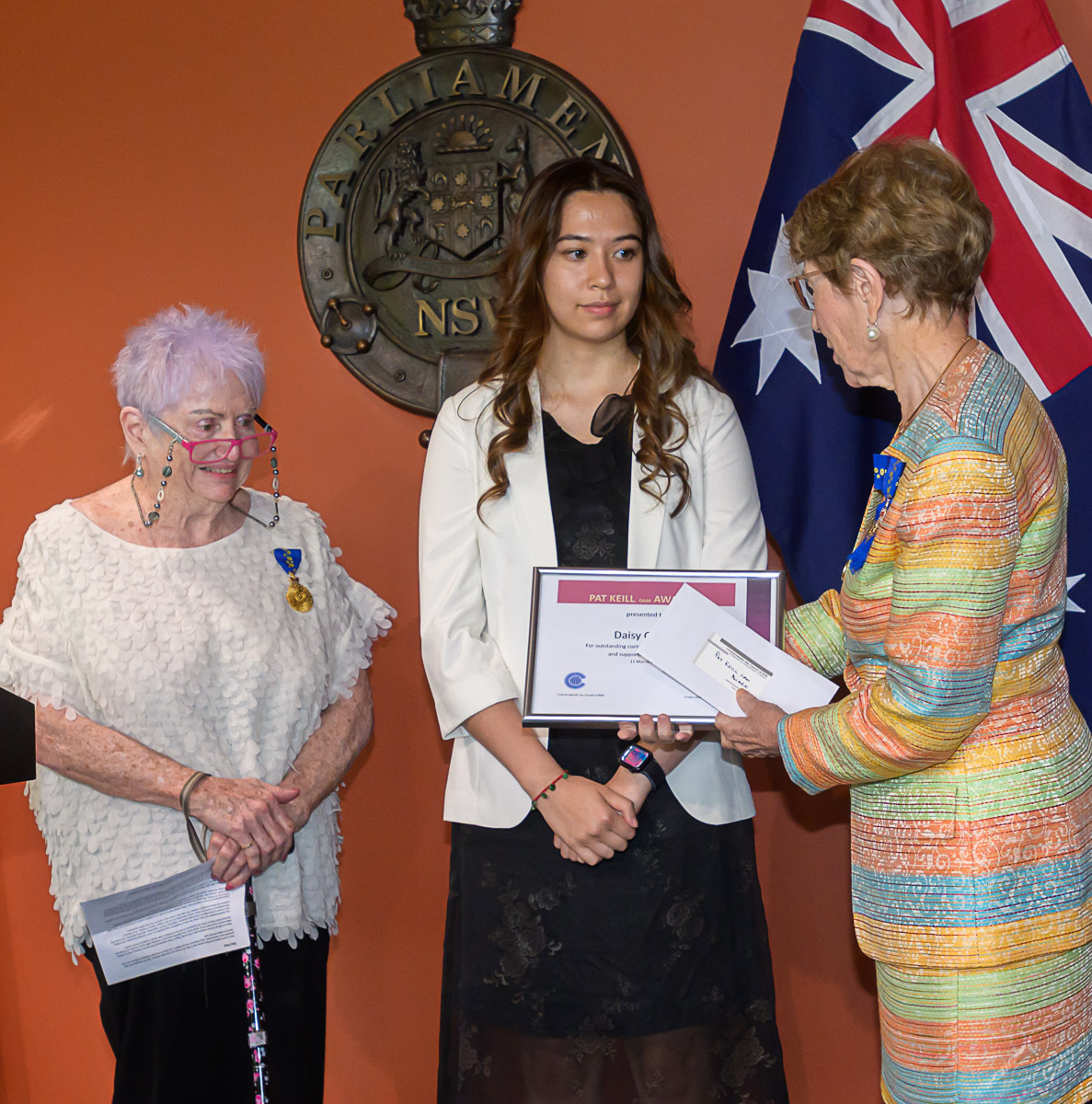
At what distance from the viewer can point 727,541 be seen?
83.8 inches

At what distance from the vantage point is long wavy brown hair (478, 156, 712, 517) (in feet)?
7.01

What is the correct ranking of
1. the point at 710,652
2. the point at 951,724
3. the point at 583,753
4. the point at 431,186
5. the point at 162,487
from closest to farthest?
1. the point at 951,724
2. the point at 710,652
3. the point at 583,753
4. the point at 162,487
5. the point at 431,186

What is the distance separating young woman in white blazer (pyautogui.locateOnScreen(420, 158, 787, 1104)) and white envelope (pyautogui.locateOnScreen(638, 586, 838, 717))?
23cm

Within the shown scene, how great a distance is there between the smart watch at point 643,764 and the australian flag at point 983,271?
0.69 metres

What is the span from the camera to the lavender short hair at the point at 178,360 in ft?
7.03

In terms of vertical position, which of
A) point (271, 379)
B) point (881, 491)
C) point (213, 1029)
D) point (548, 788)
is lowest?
point (213, 1029)

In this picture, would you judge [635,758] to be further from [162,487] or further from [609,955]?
[162,487]

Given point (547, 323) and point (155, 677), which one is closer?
point (155, 677)

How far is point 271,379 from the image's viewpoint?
294 centimetres

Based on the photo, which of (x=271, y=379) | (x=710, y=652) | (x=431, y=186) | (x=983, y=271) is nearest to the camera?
(x=710, y=652)

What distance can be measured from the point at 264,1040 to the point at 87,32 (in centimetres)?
241

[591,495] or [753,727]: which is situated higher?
[591,495]

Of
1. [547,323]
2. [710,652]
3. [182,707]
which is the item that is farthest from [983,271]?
[182,707]

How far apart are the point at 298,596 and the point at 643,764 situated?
75 cm
